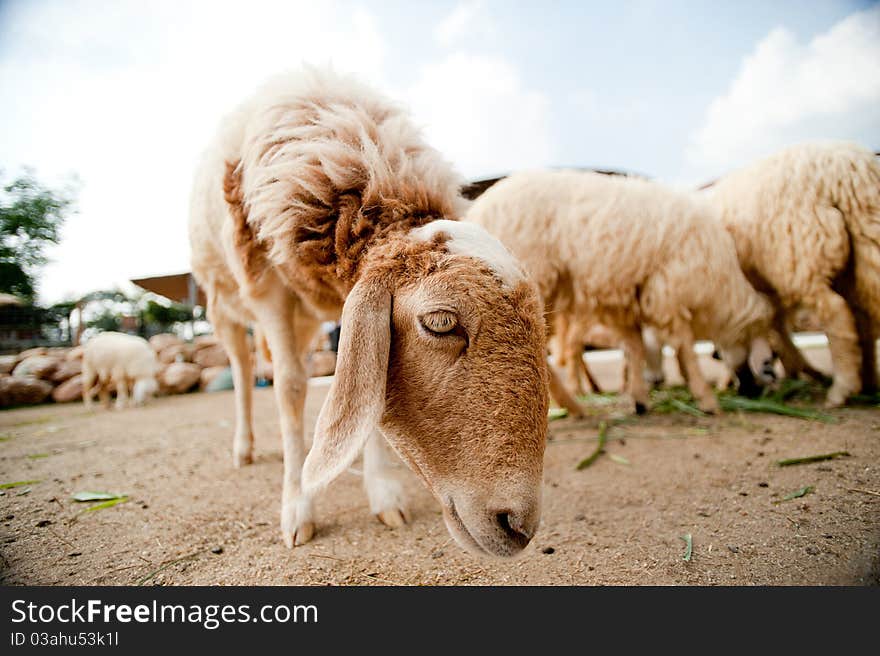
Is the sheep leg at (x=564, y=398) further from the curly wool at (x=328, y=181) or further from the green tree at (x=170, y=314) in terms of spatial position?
the green tree at (x=170, y=314)

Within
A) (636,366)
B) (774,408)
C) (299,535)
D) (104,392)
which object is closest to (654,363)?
(636,366)

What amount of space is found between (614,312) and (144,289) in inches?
143

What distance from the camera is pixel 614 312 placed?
3732 mm

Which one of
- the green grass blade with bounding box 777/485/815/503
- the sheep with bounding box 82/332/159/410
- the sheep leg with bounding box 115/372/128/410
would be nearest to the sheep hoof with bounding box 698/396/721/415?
the green grass blade with bounding box 777/485/815/503

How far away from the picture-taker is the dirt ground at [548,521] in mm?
1312

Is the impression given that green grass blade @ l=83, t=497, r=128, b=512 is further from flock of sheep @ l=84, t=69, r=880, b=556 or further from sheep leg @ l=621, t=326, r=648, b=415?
sheep leg @ l=621, t=326, r=648, b=415

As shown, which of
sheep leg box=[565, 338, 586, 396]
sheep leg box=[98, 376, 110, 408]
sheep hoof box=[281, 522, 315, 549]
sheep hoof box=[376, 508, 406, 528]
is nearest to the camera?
sheep hoof box=[281, 522, 315, 549]

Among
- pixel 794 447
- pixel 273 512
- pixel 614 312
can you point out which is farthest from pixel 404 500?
pixel 614 312

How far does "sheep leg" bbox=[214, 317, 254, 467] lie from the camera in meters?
2.90

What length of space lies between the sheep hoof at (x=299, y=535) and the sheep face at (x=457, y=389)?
69 cm

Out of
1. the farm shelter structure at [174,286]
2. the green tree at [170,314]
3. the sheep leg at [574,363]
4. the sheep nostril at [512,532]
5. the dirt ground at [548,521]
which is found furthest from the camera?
the green tree at [170,314]

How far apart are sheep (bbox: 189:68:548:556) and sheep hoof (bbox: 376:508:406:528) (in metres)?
0.01

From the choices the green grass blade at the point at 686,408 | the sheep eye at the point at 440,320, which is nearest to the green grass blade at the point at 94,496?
the sheep eye at the point at 440,320
